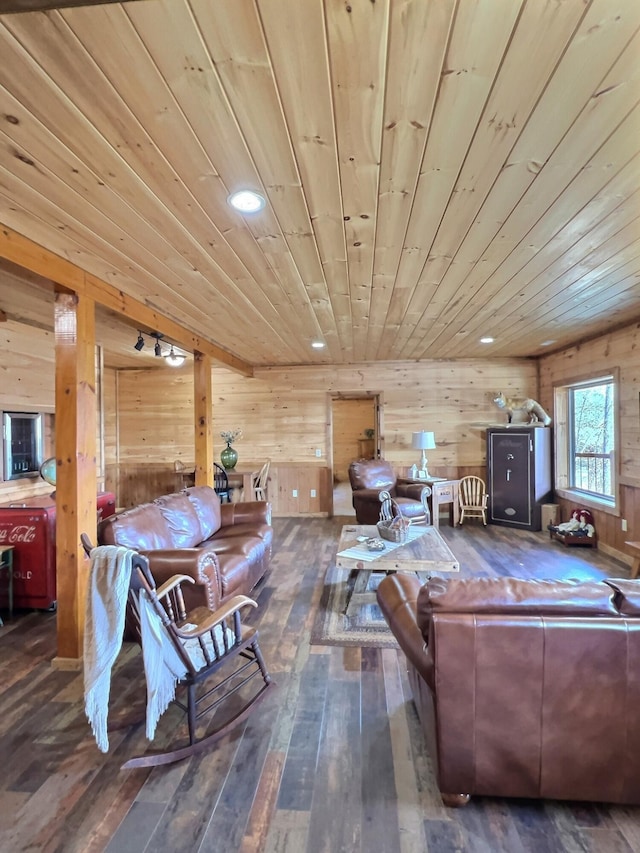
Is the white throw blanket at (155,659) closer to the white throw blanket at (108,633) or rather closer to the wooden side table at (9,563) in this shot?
the white throw blanket at (108,633)

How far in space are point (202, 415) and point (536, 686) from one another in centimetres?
405

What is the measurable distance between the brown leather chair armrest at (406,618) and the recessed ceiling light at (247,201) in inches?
76.9

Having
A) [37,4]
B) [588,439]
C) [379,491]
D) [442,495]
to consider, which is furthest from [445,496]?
[37,4]

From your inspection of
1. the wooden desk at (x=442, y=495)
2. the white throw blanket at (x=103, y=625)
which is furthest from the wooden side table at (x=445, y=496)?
the white throw blanket at (x=103, y=625)

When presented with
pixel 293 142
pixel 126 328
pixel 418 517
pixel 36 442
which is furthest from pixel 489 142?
pixel 36 442

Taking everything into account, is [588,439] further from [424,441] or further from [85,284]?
[85,284]

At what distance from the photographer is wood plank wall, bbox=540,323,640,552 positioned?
4.21 m

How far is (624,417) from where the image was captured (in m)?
4.39

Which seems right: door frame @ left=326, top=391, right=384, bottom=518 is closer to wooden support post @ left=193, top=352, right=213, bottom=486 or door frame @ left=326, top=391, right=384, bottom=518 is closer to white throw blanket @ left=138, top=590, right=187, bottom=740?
wooden support post @ left=193, top=352, right=213, bottom=486

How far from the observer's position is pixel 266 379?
22.7 ft

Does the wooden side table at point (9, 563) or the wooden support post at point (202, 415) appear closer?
the wooden side table at point (9, 563)

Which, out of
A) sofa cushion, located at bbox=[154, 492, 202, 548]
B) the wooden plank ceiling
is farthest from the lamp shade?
sofa cushion, located at bbox=[154, 492, 202, 548]

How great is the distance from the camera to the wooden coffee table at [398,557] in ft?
9.58

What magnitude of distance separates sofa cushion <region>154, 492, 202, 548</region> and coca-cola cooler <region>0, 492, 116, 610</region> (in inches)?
34.0
